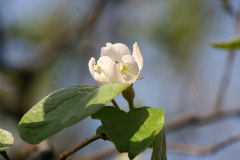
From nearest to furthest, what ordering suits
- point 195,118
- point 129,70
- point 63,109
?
1. point 63,109
2. point 129,70
3. point 195,118

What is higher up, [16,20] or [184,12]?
[16,20]

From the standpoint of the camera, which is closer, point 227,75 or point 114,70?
point 114,70

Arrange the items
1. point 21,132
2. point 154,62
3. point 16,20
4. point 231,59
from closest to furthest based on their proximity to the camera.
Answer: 1. point 21,132
2. point 231,59
3. point 16,20
4. point 154,62

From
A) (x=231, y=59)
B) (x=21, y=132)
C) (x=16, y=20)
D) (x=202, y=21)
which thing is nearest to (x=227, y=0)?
(x=231, y=59)

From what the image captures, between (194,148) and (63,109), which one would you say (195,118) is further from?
(63,109)

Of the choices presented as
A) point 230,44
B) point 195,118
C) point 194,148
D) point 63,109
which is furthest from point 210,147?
point 63,109

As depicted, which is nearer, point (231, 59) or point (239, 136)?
point (239, 136)

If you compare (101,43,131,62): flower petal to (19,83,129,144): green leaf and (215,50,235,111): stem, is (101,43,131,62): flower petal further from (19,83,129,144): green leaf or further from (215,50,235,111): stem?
(215,50,235,111): stem

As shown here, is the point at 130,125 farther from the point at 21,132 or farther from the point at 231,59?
the point at 231,59

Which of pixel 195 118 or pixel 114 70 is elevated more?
pixel 114 70
